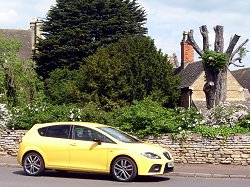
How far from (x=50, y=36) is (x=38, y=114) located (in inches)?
915

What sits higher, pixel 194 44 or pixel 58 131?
pixel 194 44

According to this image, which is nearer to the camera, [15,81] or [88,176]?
[88,176]

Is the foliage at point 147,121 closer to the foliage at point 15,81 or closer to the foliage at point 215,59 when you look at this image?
the foliage at point 215,59

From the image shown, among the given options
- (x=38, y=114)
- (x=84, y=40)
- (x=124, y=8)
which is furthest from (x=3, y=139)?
(x=124, y=8)

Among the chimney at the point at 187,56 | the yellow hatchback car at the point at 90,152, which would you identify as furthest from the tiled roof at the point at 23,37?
the yellow hatchback car at the point at 90,152

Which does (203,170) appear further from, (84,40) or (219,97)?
(84,40)

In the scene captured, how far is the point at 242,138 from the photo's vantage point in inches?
704

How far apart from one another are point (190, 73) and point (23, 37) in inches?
875

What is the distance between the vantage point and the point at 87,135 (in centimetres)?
1428

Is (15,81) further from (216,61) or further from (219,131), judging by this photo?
(219,131)

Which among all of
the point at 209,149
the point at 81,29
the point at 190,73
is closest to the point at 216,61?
the point at 209,149

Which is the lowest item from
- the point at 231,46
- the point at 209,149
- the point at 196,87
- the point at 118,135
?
the point at 209,149

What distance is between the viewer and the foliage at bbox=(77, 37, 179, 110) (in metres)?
34.5

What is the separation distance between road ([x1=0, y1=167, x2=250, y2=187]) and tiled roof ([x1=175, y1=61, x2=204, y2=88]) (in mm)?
27037
